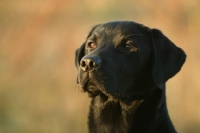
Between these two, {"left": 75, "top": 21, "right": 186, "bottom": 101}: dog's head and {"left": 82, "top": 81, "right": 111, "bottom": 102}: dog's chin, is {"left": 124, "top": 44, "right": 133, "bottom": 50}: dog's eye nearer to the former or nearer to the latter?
{"left": 75, "top": 21, "right": 186, "bottom": 101}: dog's head

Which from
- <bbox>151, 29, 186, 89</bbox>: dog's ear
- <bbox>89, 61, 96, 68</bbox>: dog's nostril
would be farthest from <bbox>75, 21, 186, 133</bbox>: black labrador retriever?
<bbox>89, 61, 96, 68</bbox>: dog's nostril

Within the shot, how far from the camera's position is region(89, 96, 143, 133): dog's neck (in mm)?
4812

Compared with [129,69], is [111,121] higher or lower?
lower

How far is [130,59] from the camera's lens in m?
4.77

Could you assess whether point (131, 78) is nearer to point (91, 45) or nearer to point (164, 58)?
point (164, 58)

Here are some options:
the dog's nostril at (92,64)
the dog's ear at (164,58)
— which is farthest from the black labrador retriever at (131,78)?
the dog's nostril at (92,64)

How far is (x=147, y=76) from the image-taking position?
484 cm

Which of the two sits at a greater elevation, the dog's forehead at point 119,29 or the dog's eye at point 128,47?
the dog's forehead at point 119,29

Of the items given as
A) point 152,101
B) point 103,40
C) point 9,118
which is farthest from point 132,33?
point 9,118

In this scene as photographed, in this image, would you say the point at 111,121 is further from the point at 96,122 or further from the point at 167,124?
the point at 167,124

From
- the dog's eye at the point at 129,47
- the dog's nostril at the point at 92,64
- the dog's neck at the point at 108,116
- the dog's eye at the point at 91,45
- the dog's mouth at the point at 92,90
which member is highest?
the dog's eye at the point at 91,45

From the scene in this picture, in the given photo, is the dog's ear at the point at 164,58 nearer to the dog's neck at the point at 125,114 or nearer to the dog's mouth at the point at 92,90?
the dog's neck at the point at 125,114

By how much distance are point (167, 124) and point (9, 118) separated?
7799mm

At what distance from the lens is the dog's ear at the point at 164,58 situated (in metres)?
4.77
